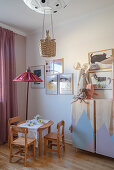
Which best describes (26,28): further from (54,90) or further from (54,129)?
(54,129)

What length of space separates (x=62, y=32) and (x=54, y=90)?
1367mm

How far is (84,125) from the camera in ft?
8.29

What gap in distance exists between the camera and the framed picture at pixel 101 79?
259cm

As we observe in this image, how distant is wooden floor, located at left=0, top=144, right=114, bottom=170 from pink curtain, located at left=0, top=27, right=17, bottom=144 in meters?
0.71

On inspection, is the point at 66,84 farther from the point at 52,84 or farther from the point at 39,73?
the point at 39,73

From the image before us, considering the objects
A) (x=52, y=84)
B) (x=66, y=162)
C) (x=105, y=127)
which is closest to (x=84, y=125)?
(x=105, y=127)

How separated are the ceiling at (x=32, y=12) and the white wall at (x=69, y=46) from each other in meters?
0.15

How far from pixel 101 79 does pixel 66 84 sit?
0.79 metres

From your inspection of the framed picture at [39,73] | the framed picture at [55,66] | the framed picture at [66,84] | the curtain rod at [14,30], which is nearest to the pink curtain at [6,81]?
the curtain rod at [14,30]

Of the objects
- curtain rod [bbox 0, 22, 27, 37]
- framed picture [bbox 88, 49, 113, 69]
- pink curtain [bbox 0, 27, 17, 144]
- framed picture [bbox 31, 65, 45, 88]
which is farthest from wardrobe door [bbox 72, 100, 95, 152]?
curtain rod [bbox 0, 22, 27, 37]

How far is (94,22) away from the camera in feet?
9.13

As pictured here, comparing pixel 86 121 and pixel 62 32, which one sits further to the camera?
pixel 62 32


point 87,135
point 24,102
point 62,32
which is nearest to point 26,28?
point 62,32

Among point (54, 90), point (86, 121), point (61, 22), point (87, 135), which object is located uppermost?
point (61, 22)
